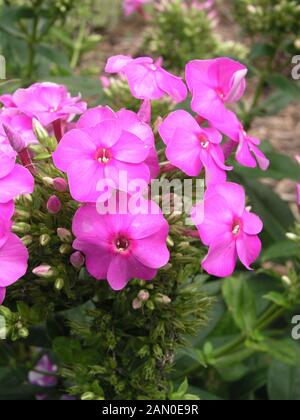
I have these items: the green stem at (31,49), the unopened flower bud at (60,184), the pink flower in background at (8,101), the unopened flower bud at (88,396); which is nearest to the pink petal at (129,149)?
the unopened flower bud at (60,184)

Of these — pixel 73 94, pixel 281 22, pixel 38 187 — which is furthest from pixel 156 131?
pixel 281 22

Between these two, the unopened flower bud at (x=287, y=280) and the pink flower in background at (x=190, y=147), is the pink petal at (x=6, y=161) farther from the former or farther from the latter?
the unopened flower bud at (x=287, y=280)

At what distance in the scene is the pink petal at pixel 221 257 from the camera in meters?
1.16

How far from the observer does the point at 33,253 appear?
4.10 ft

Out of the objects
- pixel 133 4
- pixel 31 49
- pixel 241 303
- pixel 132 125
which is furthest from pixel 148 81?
pixel 133 4

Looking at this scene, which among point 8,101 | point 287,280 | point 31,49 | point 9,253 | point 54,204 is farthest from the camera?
point 31,49

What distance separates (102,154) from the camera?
1154 millimetres

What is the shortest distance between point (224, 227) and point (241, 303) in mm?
850

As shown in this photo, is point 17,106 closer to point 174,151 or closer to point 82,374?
point 174,151

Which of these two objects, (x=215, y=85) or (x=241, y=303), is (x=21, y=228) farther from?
(x=241, y=303)

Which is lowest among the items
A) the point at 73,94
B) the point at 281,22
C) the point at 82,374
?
the point at 82,374

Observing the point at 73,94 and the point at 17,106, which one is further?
the point at 73,94

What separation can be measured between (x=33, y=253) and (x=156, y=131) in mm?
338
